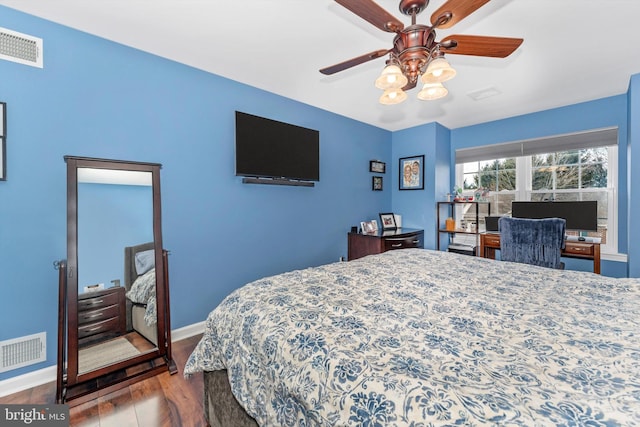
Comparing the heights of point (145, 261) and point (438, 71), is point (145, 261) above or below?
below

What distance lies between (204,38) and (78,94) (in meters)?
0.99

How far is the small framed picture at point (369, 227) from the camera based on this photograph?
12.9 ft

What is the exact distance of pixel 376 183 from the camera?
4.29 metres

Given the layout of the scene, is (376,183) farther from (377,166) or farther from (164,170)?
(164,170)

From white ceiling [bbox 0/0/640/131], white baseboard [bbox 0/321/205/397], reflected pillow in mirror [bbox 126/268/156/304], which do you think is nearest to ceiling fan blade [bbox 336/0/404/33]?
white ceiling [bbox 0/0/640/131]

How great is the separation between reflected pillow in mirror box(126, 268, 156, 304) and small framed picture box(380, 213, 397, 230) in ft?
10.5

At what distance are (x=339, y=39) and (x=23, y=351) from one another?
3.06 m

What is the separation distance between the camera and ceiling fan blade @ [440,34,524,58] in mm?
1431

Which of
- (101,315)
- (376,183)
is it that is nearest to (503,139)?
(376,183)

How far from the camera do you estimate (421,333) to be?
98cm

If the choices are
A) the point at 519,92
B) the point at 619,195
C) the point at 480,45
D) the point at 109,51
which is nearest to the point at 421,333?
the point at 480,45

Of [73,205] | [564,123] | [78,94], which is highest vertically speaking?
[564,123]

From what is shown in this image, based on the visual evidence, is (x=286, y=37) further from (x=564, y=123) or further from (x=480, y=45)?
(x=564, y=123)

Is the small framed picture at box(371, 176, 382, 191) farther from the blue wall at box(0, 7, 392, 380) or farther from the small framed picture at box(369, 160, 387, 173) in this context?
the blue wall at box(0, 7, 392, 380)
